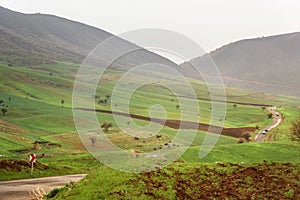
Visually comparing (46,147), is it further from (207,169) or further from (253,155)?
(207,169)

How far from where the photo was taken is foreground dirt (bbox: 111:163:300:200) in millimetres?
22112

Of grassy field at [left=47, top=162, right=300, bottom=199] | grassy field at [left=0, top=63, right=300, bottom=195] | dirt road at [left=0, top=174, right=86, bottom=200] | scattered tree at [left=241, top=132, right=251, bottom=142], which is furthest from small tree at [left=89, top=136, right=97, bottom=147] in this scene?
scattered tree at [left=241, top=132, right=251, bottom=142]

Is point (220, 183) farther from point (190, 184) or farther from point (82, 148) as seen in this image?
point (82, 148)

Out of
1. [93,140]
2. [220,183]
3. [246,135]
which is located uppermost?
[93,140]

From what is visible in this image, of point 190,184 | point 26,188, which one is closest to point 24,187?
point 26,188

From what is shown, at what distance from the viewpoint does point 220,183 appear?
24.7m

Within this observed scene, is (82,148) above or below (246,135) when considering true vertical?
above

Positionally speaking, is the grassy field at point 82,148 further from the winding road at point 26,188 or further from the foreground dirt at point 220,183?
the winding road at point 26,188

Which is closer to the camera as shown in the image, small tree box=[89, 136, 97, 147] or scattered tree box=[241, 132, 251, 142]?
small tree box=[89, 136, 97, 147]

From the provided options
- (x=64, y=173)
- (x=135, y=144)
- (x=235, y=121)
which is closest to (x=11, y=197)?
(x=64, y=173)

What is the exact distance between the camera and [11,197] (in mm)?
26391

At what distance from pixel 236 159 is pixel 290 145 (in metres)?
13.3

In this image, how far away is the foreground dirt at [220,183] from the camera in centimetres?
2211

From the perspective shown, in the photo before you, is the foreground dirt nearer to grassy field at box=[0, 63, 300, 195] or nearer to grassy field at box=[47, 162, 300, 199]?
grassy field at box=[47, 162, 300, 199]
